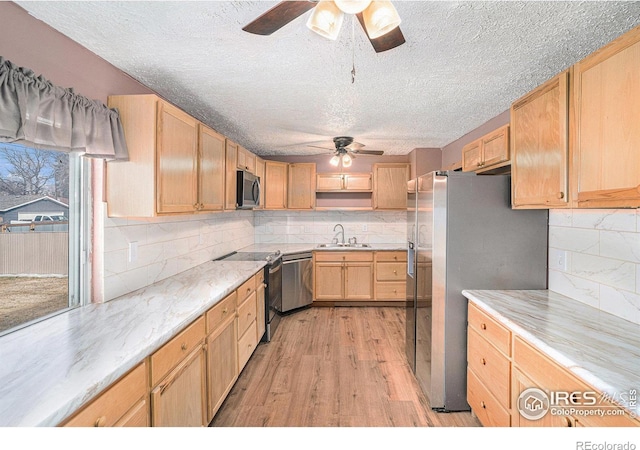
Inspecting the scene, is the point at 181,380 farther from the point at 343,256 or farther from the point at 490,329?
the point at 343,256

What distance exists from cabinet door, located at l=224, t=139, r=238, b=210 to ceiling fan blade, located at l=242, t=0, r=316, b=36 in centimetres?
181

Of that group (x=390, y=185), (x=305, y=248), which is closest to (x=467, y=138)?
(x=390, y=185)

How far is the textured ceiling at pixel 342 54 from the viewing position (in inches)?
54.1

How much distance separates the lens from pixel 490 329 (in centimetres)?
179

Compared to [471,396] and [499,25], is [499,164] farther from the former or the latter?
[471,396]

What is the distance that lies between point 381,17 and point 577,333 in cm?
160

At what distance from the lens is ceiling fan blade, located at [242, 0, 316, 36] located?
1054 millimetres

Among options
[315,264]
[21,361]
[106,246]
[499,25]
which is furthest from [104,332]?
[315,264]

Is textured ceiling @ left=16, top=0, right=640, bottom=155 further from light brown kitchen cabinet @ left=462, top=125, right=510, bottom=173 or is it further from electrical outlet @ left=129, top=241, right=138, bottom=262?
electrical outlet @ left=129, top=241, right=138, bottom=262

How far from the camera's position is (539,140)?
→ 164cm

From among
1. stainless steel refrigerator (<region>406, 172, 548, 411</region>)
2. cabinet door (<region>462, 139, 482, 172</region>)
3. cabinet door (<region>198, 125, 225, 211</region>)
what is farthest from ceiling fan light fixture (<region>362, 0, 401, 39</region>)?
cabinet door (<region>198, 125, 225, 211</region>)

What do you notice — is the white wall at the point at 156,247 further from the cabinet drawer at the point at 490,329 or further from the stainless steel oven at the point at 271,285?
the cabinet drawer at the point at 490,329

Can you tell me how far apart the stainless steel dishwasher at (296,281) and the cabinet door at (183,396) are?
2231 mm
